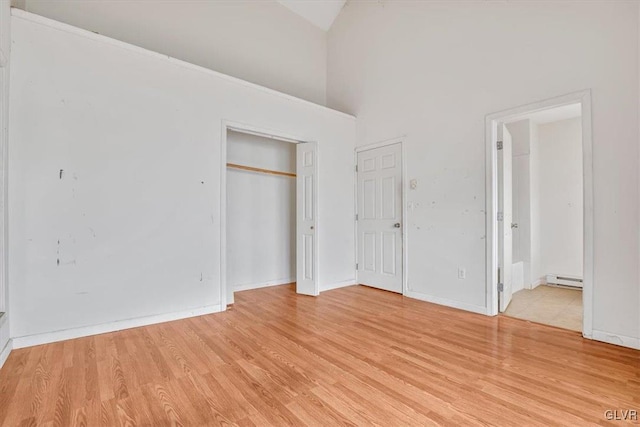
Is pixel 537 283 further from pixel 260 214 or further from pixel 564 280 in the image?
pixel 260 214

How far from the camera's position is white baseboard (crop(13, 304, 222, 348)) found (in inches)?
95.0

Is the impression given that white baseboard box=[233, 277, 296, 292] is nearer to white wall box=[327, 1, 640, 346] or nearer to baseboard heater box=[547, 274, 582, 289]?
white wall box=[327, 1, 640, 346]

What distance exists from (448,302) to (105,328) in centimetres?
357

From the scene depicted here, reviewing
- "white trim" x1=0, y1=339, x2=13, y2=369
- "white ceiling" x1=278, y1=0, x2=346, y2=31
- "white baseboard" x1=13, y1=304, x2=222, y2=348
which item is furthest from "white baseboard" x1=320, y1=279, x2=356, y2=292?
"white ceiling" x1=278, y1=0, x2=346, y2=31

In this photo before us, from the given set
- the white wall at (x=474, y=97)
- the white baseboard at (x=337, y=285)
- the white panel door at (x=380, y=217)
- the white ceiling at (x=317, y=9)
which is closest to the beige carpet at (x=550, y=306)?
the white wall at (x=474, y=97)

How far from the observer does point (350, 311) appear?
3.37m

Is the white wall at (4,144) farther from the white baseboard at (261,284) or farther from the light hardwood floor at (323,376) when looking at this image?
the white baseboard at (261,284)

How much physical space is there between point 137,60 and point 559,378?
14.2 feet

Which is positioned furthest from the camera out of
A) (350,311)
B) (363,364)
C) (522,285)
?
(522,285)

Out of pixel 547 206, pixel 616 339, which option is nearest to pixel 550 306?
pixel 616 339

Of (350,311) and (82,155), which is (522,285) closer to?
(350,311)

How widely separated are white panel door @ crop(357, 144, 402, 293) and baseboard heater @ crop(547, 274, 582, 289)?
2684 millimetres

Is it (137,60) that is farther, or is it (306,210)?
(306,210)

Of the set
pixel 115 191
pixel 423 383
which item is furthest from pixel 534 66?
pixel 115 191
